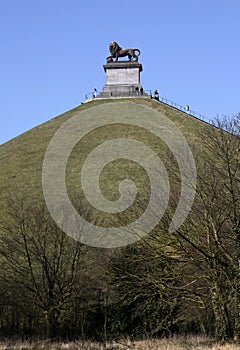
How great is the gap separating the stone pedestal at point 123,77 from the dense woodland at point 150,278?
1857 inches

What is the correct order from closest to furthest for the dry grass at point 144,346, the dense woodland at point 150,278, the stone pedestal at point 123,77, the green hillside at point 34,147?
the dry grass at point 144,346, the dense woodland at point 150,278, the green hillside at point 34,147, the stone pedestal at point 123,77

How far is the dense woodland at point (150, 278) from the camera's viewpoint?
53.3ft

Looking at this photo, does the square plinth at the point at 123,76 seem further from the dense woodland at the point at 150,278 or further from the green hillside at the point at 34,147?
the dense woodland at the point at 150,278

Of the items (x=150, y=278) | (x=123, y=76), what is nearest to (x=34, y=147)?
(x=123, y=76)

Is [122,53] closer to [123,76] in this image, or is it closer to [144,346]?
[123,76]

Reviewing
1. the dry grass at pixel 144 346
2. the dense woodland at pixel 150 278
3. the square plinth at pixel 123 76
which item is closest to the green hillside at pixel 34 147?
the square plinth at pixel 123 76

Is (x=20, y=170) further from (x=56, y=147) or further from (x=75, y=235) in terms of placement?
(x=75, y=235)

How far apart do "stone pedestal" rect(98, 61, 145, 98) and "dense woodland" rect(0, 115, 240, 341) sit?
47.2 m

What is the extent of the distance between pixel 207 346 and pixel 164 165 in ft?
22.7

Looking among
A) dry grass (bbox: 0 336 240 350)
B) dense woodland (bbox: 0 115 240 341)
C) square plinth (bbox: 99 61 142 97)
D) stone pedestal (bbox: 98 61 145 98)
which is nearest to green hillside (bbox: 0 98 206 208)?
stone pedestal (bbox: 98 61 145 98)

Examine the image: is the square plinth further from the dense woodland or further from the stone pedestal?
the dense woodland

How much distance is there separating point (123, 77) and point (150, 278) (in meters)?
53.1

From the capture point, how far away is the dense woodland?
1623cm

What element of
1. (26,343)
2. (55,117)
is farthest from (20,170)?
(26,343)
